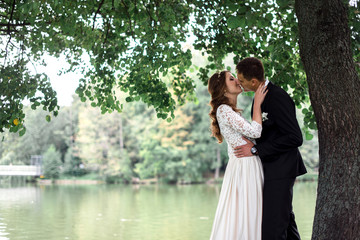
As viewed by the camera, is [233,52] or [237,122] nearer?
[237,122]

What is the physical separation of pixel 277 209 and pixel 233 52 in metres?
3.65

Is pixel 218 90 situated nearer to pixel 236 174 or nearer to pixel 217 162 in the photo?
pixel 236 174

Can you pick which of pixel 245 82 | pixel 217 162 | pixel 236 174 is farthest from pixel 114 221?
pixel 217 162

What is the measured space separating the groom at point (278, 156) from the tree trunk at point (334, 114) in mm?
252

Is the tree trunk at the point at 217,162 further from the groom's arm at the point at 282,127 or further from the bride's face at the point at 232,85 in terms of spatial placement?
the groom's arm at the point at 282,127

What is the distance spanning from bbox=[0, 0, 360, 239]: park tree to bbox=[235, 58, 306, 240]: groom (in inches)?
12.4

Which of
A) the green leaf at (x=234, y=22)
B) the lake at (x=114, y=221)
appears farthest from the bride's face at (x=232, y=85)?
the lake at (x=114, y=221)

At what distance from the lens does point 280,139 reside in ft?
12.0

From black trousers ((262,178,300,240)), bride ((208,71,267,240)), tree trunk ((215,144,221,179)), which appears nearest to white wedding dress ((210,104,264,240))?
bride ((208,71,267,240))

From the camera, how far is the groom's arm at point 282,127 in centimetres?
361

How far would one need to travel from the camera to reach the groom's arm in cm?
361

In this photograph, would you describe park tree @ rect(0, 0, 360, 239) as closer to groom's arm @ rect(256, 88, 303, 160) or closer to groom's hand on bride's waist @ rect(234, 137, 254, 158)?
groom's arm @ rect(256, 88, 303, 160)

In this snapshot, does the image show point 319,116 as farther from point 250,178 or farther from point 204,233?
point 204,233

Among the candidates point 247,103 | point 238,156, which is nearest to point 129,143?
point 247,103
